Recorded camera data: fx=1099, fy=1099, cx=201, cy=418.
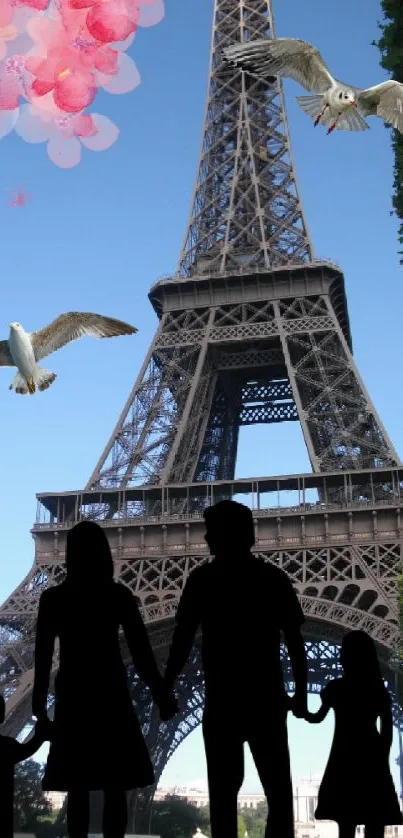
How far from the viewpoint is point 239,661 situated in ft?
16.5

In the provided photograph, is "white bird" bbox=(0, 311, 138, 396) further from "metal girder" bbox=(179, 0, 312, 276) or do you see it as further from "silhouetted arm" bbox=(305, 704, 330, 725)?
"metal girder" bbox=(179, 0, 312, 276)

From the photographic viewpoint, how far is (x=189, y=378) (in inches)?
1458

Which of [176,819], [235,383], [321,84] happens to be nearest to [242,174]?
[235,383]

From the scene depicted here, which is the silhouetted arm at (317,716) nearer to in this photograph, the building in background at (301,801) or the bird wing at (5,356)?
the bird wing at (5,356)

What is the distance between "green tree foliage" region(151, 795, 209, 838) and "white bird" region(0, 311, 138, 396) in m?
28.9

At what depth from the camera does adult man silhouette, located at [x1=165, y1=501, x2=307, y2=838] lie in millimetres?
4973

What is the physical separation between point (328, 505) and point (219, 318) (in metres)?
9.83

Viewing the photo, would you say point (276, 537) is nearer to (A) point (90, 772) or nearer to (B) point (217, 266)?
(B) point (217, 266)

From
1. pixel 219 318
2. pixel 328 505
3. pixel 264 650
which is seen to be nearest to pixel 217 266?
pixel 219 318

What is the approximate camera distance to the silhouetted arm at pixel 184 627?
5188mm

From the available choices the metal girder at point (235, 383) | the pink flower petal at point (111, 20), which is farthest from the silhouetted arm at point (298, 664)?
the metal girder at point (235, 383)

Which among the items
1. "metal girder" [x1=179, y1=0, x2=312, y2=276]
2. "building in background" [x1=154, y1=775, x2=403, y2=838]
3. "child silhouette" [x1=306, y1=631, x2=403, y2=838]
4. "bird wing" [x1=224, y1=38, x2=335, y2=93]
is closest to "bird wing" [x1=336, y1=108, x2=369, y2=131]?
"bird wing" [x1=224, y1=38, x2=335, y2=93]

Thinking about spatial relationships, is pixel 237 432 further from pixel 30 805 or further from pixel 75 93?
pixel 75 93

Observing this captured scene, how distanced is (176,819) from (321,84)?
32.7 m
